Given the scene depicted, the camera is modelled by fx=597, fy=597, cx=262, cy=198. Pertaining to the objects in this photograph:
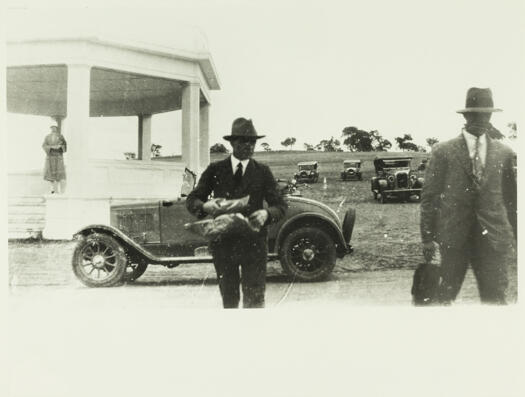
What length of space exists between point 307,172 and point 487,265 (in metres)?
1.57

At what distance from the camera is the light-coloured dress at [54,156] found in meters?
4.75

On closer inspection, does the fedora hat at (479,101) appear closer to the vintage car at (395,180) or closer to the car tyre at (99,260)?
the vintage car at (395,180)

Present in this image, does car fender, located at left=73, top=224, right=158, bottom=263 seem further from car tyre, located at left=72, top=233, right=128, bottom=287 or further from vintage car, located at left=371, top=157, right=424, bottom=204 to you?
vintage car, located at left=371, top=157, right=424, bottom=204

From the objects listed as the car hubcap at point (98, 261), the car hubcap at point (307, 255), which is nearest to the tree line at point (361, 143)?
the car hubcap at point (307, 255)

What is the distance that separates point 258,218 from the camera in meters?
3.32

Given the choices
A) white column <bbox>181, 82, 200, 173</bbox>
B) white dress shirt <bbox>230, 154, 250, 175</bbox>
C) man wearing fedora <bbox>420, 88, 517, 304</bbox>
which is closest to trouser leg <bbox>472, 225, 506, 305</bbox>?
man wearing fedora <bbox>420, 88, 517, 304</bbox>

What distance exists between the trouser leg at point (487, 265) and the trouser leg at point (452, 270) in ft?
0.21

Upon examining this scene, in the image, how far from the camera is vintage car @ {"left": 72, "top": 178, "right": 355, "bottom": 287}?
4719mm

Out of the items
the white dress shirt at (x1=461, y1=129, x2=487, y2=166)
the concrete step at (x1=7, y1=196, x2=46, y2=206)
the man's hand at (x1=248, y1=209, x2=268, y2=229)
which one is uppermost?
the white dress shirt at (x1=461, y1=129, x2=487, y2=166)

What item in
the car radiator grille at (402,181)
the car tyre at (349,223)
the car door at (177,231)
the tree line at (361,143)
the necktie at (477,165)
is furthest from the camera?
the car door at (177,231)

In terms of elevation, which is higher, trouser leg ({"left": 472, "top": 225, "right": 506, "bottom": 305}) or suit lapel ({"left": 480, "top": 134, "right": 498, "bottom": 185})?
suit lapel ({"left": 480, "top": 134, "right": 498, "bottom": 185})

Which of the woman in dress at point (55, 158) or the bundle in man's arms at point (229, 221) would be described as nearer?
the bundle in man's arms at point (229, 221)

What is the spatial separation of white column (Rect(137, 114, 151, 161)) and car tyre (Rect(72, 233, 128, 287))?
0.77 metres

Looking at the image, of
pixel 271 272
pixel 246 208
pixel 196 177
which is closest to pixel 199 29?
pixel 196 177
